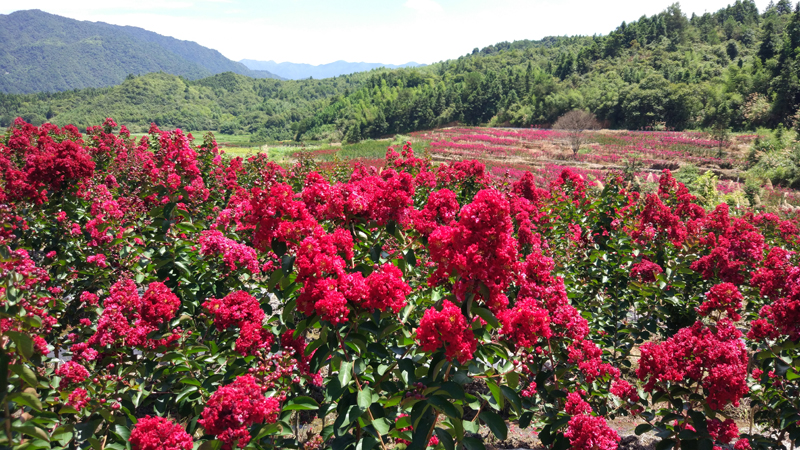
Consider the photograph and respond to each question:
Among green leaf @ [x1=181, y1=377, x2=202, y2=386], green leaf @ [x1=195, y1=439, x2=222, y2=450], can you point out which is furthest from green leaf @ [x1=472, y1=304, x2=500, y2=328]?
green leaf @ [x1=181, y1=377, x2=202, y2=386]

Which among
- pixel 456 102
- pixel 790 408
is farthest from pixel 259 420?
pixel 456 102

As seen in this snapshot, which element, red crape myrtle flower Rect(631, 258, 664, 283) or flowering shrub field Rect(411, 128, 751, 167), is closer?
red crape myrtle flower Rect(631, 258, 664, 283)

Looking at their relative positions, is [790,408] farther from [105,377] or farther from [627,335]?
[105,377]

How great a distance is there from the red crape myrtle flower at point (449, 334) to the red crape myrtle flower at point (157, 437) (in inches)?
53.3

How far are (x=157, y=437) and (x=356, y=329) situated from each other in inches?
45.5

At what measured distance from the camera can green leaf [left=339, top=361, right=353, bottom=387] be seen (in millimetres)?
2123

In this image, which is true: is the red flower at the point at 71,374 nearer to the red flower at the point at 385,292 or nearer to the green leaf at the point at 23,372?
the green leaf at the point at 23,372

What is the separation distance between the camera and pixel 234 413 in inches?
78.2

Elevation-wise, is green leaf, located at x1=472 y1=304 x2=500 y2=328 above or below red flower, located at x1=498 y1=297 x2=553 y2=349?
above

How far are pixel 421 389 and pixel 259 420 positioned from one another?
2.96 ft

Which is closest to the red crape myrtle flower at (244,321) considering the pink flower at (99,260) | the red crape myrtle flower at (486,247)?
the red crape myrtle flower at (486,247)

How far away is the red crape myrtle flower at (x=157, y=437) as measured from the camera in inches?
75.5

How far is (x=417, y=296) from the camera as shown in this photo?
379 cm

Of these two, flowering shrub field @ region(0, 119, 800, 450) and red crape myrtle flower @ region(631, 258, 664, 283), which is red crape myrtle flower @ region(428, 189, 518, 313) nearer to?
flowering shrub field @ region(0, 119, 800, 450)
